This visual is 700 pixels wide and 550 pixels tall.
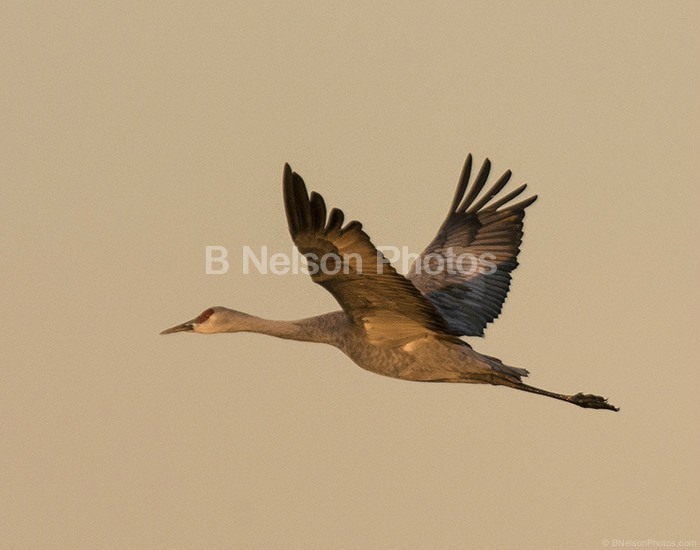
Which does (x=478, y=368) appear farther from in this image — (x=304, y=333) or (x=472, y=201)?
(x=472, y=201)

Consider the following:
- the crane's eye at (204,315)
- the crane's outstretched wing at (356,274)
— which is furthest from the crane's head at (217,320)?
the crane's outstretched wing at (356,274)

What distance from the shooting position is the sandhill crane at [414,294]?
11758mm

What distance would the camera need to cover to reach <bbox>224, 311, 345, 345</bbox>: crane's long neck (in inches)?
561

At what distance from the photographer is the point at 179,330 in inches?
588

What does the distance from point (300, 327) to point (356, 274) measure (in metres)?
2.24

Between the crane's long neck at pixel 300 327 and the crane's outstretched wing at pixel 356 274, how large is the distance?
49cm

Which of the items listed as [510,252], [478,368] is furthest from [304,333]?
[510,252]

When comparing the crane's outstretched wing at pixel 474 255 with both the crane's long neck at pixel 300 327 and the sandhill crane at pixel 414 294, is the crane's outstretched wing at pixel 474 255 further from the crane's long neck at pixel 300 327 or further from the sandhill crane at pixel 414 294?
the crane's long neck at pixel 300 327

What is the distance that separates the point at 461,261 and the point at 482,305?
919 millimetres

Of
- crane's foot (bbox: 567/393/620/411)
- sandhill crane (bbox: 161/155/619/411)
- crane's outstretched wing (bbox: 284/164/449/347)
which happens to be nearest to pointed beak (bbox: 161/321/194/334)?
sandhill crane (bbox: 161/155/619/411)

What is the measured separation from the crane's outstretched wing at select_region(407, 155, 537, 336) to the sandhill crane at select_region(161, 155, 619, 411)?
1 cm

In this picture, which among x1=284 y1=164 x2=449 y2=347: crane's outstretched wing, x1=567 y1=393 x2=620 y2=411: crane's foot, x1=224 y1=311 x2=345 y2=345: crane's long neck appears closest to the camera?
x1=284 y1=164 x2=449 y2=347: crane's outstretched wing

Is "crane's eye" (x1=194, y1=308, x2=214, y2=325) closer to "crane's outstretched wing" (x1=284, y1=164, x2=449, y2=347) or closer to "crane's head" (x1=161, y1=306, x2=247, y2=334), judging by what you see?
"crane's head" (x1=161, y1=306, x2=247, y2=334)

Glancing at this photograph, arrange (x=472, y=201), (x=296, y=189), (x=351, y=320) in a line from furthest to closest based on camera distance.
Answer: (x=472, y=201), (x=351, y=320), (x=296, y=189)
